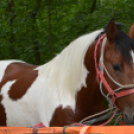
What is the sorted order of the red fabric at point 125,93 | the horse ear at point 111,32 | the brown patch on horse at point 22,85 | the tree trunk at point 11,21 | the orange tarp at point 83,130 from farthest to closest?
1. the tree trunk at point 11,21
2. the brown patch on horse at point 22,85
3. the horse ear at point 111,32
4. the red fabric at point 125,93
5. the orange tarp at point 83,130

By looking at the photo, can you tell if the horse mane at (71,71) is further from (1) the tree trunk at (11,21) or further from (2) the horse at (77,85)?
(1) the tree trunk at (11,21)

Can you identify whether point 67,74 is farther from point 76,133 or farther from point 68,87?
point 76,133

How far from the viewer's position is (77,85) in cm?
218

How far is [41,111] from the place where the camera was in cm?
233

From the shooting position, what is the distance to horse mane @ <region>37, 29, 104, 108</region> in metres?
2.15

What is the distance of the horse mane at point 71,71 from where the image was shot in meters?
2.15

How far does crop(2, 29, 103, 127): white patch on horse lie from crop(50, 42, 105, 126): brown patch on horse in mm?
42

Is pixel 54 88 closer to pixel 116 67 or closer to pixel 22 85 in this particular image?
pixel 22 85

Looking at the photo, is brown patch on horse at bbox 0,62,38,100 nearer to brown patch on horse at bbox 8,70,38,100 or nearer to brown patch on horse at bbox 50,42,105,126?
brown patch on horse at bbox 8,70,38,100

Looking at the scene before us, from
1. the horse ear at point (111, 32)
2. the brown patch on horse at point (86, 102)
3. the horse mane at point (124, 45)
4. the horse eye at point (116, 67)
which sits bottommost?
the brown patch on horse at point (86, 102)

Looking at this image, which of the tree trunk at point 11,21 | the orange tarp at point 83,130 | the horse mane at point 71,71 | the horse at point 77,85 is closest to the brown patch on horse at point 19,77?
the horse at point 77,85

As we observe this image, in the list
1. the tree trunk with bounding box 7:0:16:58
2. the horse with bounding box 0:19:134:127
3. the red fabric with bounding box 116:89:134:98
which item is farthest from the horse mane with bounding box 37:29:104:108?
the tree trunk with bounding box 7:0:16:58

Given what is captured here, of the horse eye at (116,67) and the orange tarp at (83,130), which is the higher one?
the horse eye at (116,67)

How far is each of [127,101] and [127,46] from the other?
0.46 m
